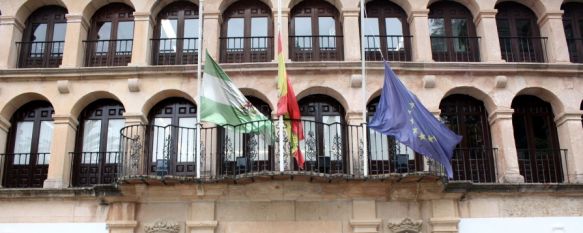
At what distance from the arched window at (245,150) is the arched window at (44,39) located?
17.0 feet

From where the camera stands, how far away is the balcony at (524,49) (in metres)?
17.9

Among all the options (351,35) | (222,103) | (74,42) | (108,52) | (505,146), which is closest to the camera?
(222,103)

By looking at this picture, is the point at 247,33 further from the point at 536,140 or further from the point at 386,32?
the point at 536,140

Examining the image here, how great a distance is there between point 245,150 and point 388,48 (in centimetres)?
468

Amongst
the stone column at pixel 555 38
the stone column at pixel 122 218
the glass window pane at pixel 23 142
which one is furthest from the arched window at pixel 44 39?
the stone column at pixel 555 38

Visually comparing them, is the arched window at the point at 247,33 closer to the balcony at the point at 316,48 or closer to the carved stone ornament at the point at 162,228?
the balcony at the point at 316,48

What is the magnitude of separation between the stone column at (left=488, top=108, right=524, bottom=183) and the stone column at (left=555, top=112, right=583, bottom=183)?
4.33 feet

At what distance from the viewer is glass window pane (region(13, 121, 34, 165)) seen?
17.2 meters

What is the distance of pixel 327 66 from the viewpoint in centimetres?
1688

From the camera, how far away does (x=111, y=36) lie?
18250 mm

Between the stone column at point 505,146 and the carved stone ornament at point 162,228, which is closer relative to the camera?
the carved stone ornament at point 162,228

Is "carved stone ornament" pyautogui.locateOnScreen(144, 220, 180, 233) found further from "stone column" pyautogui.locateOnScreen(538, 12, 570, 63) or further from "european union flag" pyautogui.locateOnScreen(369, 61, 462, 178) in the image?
"stone column" pyautogui.locateOnScreen(538, 12, 570, 63)

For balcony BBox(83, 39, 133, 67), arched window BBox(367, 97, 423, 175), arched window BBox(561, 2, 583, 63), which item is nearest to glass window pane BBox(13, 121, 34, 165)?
balcony BBox(83, 39, 133, 67)

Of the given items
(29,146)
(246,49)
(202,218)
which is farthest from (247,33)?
(29,146)
